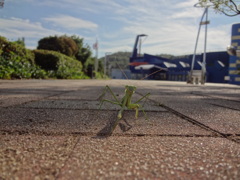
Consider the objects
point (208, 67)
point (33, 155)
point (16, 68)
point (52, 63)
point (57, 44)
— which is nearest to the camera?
point (33, 155)

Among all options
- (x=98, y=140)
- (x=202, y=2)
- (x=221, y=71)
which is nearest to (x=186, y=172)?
(x=98, y=140)

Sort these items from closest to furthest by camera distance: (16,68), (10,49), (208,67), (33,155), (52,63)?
(33,155)
(16,68)
(10,49)
(52,63)
(208,67)

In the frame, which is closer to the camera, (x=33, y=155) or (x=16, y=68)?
(x=33, y=155)

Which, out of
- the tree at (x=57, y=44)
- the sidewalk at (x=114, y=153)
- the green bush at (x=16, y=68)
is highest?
the tree at (x=57, y=44)

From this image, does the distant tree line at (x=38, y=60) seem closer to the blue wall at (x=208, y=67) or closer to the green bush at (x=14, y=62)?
the green bush at (x=14, y=62)

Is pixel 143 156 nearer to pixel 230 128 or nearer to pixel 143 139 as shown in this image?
pixel 143 139

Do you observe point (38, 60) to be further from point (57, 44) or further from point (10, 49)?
point (57, 44)

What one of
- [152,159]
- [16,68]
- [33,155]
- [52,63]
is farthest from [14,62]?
[152,159]

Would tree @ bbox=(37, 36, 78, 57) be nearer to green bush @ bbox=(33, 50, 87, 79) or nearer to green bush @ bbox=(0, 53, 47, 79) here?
green bush @ bbox=(33, 50, 87, 79)

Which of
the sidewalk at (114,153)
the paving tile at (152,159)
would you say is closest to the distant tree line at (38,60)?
the sidewalk at (114,153)

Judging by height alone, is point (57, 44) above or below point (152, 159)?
above

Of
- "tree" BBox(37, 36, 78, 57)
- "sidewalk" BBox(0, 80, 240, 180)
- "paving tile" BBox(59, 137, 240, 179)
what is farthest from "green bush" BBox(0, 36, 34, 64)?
"tree" BBox(37, 36, 78, 57)
